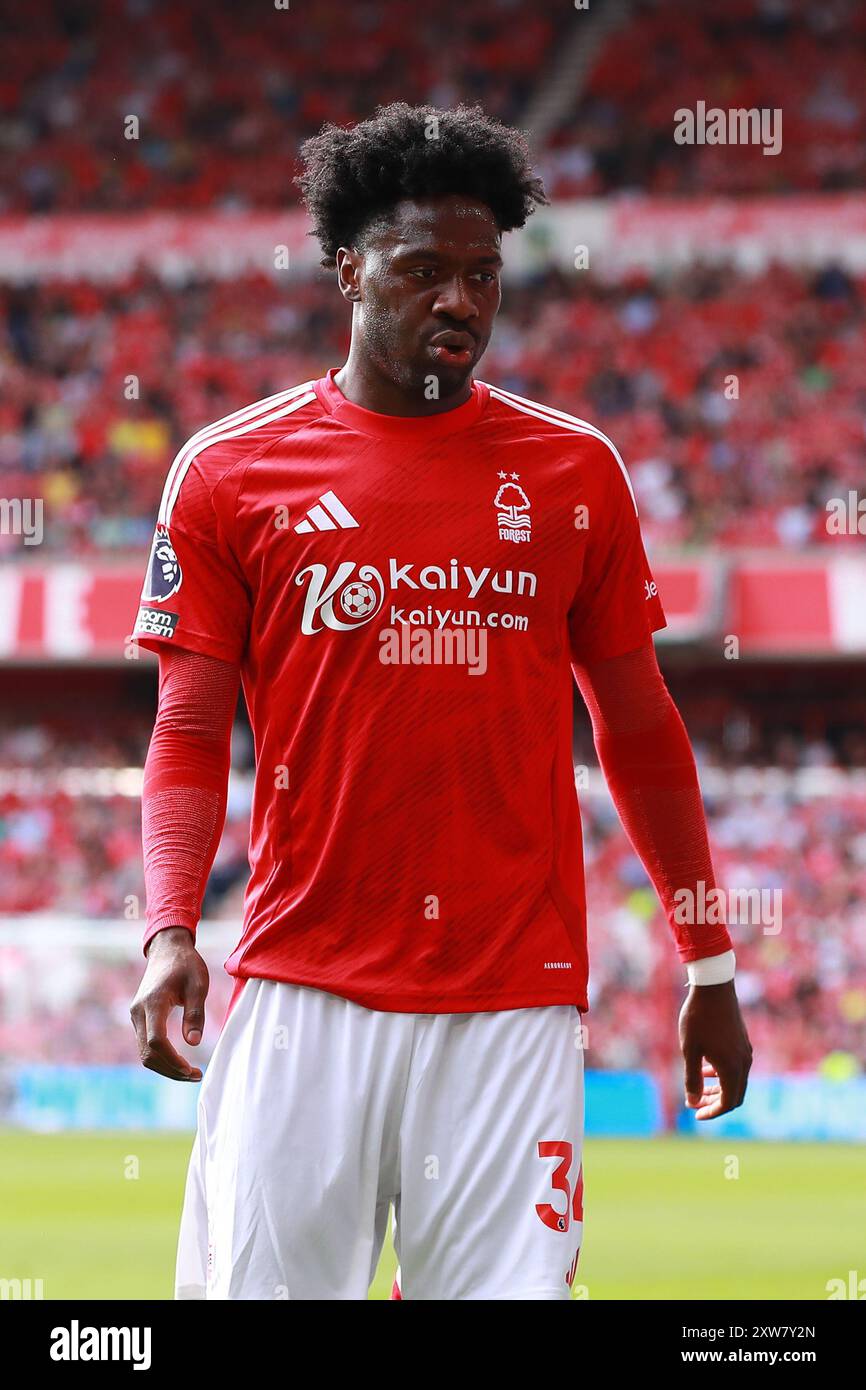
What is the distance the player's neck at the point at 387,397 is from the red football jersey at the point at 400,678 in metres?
0.02

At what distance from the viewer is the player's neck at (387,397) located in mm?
3207

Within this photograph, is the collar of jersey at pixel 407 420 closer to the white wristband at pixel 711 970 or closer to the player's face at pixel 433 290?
the player's face at pixel 433 290

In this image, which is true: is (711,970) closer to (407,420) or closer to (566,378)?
(407,420)

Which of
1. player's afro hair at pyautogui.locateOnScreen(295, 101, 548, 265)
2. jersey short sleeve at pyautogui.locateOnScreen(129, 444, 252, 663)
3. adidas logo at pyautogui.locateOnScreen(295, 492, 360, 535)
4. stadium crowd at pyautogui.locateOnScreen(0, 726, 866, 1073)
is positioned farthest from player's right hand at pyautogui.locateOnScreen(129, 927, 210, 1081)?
stadium crowd at pyautogui.locateOnScreen(0, 726, 866, 1073)

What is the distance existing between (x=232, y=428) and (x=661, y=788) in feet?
2.80

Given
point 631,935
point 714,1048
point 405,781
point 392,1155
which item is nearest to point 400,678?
point 405,781

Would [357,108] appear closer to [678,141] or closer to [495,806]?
[678,141]

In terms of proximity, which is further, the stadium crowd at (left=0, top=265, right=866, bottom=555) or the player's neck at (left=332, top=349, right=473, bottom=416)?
the stadium crowd at (left=0, top=265, right=866, bottom=555)

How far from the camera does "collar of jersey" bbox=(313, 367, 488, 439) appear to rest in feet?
10.5

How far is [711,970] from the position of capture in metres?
3.30

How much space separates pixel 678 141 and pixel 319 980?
19.6 m

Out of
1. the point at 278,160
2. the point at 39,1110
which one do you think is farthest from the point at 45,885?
the point at 278,160

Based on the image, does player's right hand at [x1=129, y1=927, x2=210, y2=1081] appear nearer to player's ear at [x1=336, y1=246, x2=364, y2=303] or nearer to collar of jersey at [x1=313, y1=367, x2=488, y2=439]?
collar of jersey at [x1=313, y1=367, x2=488, y2=439]

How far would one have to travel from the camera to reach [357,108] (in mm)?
22688
